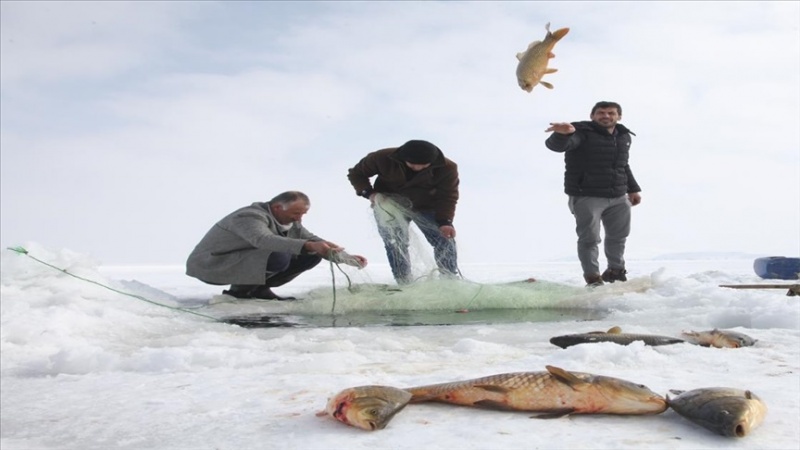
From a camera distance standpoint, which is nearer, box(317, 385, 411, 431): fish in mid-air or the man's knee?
box(317, 385, 411, 431): fish in mid-air

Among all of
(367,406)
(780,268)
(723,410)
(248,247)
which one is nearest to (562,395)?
(723,410)

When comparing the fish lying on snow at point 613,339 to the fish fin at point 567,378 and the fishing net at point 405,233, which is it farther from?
the fishing net at point 405,233

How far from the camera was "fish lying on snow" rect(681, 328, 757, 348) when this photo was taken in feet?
11.8

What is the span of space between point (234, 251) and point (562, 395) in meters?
5.53

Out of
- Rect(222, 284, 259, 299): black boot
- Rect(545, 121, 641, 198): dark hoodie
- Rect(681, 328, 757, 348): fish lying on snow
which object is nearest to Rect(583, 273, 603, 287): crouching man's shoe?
Rect(545, 121, 641, 198): dark hoodie

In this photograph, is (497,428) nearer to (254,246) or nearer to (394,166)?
(254,246)

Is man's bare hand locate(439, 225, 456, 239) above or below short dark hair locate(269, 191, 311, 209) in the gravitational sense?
below

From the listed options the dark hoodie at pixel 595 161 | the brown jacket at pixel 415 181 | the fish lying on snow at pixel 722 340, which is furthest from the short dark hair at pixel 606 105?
the fish lying on snow at pixel 722 340

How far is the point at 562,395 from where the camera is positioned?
→ 2.15 m

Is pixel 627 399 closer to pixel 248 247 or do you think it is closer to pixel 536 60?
pixel 536 60

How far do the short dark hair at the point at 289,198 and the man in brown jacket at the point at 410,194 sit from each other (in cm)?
82

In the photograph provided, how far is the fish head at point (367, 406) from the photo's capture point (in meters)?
2.05

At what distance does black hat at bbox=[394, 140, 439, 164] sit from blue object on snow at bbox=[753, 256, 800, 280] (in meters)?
7.12

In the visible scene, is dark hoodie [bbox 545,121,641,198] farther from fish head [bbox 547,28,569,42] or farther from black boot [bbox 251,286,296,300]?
black boot [bbox 251,286,296,300]
